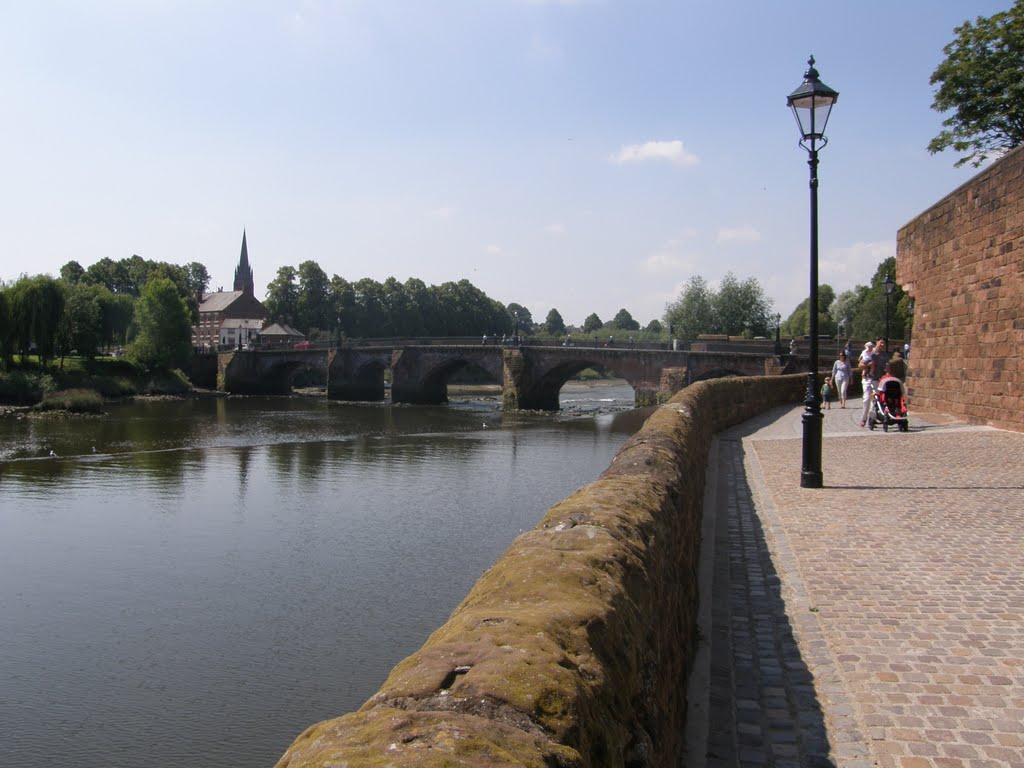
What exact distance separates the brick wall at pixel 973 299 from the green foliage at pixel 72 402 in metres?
38.9

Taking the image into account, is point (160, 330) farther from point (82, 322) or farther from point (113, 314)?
point (82, 322)

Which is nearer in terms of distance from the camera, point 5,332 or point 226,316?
point 5,332

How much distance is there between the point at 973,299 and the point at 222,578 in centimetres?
1440

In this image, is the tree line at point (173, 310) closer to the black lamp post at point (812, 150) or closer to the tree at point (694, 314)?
the tree at point (694, 314)

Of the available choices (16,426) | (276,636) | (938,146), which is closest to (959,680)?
(276,636)

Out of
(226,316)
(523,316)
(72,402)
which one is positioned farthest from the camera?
(523,316)

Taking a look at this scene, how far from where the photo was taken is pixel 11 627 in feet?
35.2

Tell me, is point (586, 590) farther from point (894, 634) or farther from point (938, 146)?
point (938, 146)

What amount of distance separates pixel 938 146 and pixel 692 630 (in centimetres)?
2732

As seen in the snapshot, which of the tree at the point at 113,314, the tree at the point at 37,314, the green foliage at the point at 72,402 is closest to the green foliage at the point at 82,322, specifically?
the tree at the point at 113,314

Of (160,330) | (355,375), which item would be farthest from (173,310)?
(355,375)

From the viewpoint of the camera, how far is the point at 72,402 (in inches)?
1703

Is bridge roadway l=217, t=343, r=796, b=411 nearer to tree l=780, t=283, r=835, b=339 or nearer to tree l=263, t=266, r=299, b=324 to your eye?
tree l=263, t=266, r=299, b=324

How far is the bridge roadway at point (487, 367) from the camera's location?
157 feet
